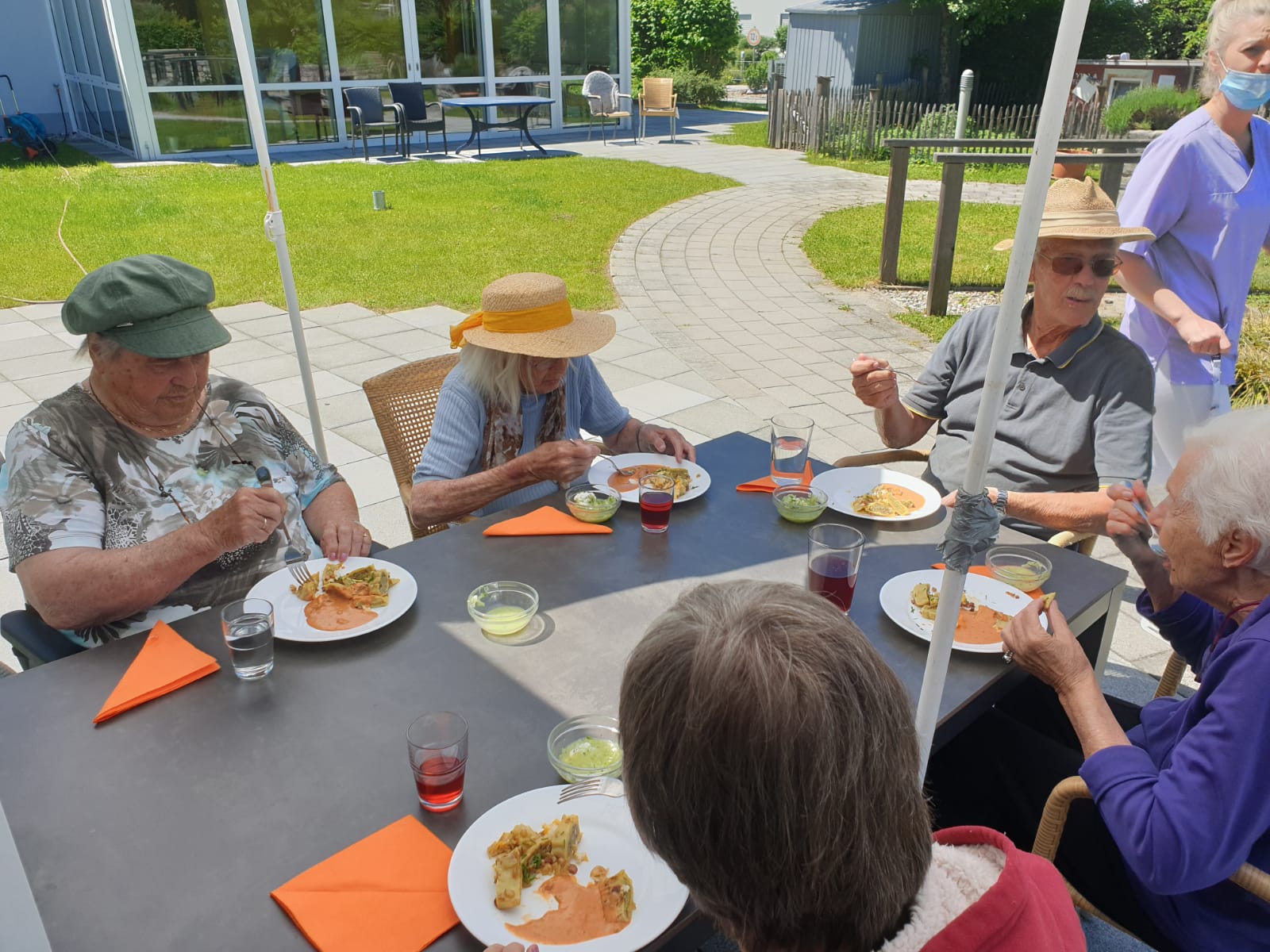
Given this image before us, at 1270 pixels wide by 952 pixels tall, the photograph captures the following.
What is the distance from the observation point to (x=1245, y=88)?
10.1 feet

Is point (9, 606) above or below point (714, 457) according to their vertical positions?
below

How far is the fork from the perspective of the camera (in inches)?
58.6

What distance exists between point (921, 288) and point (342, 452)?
573cm

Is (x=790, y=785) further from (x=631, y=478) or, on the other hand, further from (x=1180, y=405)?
(x=1180, y=405)

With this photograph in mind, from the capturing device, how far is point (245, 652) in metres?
1.75

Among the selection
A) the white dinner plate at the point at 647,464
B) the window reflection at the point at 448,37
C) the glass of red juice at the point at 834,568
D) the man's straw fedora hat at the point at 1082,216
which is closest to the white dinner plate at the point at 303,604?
the white dinner plate at the point at 647,464

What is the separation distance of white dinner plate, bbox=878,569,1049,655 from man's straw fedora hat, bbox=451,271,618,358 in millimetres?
1049

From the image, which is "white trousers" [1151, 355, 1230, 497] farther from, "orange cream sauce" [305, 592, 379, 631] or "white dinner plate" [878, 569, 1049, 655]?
"orange cream sauce" [305, 592, 379, 631]

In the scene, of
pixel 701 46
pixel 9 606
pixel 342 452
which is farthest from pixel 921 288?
pixel 701 46

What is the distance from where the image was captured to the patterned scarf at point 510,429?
2764 millimetres

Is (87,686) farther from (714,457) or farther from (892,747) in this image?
(714,457)

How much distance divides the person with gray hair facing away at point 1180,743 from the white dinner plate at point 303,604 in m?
1.29

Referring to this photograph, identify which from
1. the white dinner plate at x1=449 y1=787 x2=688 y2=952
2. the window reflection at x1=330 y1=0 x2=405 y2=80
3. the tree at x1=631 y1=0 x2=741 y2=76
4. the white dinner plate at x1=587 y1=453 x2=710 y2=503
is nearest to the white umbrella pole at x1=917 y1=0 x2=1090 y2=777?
the white dinner plate at x1=449 y1=787 x2=688 y2=952

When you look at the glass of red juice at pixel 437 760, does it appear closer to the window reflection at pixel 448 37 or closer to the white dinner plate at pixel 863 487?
the white dinner plate at pixel 863 487
